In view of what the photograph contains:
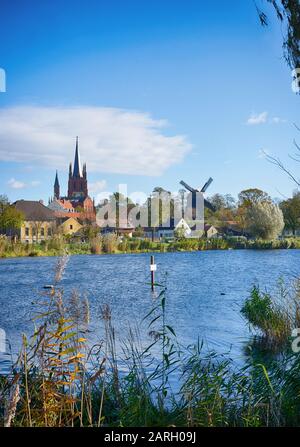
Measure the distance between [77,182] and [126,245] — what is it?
14787 millimetres

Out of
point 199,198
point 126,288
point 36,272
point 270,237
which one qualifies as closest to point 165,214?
point 199,198

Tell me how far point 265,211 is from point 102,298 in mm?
29085

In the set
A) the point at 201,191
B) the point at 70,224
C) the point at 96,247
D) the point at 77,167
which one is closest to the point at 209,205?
the point at 201,191

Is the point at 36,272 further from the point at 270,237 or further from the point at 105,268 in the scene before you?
the point at 270,237

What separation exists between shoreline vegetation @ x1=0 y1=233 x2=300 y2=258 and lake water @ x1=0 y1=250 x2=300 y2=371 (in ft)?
25.0

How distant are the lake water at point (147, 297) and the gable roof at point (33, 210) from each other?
1362 cm

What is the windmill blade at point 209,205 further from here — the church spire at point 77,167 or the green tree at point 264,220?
the church spire at point 77,167

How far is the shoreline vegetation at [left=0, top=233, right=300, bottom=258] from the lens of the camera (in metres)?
35.3

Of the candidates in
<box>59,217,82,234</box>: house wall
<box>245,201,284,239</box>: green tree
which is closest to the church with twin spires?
<box>59,217,82,234</box>: house wall

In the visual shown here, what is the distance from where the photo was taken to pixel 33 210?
4262 cm

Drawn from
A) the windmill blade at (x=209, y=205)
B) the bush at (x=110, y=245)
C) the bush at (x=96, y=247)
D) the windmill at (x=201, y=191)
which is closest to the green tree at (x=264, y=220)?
the windmill blade at (x=209, y=205)

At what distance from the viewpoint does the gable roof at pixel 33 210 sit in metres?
41.0

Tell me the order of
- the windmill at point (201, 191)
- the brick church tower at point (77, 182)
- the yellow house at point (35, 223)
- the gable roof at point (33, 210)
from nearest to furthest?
the yellow house at point (35, 223)
the gable roof at point (33, 210)
the windmill at point (201, 191)
the brick church tower at point (77, 182)

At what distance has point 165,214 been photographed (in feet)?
165
